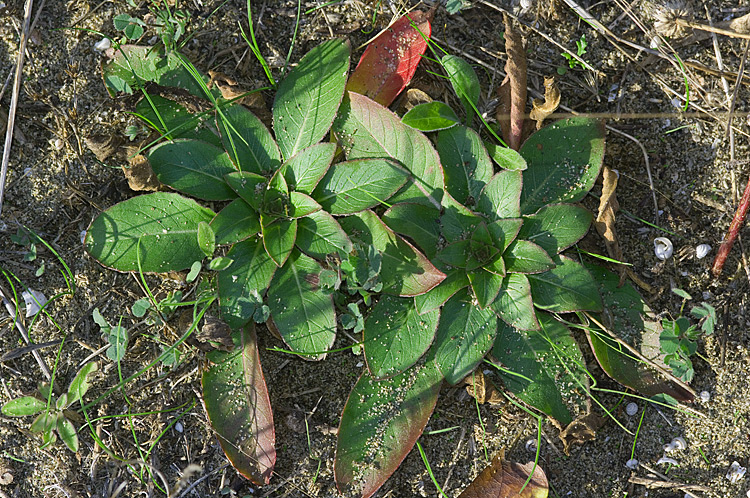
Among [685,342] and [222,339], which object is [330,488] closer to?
[222,339]

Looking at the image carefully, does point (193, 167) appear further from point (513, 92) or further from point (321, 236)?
point (513, 92)

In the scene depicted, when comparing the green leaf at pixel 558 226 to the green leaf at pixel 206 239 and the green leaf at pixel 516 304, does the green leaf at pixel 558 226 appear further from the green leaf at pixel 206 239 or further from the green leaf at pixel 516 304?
the green leaf at pixel 206 239

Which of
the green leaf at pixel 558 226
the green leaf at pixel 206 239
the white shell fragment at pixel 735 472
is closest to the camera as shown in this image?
the green leaf at pixel 206 239

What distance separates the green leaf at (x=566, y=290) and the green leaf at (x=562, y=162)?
23 centimetres

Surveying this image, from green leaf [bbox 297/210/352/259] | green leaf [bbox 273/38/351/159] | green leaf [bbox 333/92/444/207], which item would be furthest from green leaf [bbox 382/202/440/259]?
green leaf [bbox 273/38/351/159]

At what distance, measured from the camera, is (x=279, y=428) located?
2148 millimetres

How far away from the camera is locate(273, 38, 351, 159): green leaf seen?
6.75 feet

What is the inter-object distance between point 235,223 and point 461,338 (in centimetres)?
88

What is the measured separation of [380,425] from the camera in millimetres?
2070

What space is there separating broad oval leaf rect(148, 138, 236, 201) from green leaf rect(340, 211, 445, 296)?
1.71 feet

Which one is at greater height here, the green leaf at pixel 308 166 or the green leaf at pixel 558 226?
the green leaf at pixel 308 166

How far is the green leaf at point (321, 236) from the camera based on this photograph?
6.49ft

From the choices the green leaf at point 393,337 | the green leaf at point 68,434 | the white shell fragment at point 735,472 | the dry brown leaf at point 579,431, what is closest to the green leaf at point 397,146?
the green leaf at point 393,337

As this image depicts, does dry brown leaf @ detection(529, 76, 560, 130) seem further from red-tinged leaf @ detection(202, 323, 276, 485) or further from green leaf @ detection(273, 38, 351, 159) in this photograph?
red-tinged leaf @ detection(202, 323, 276, 485)
